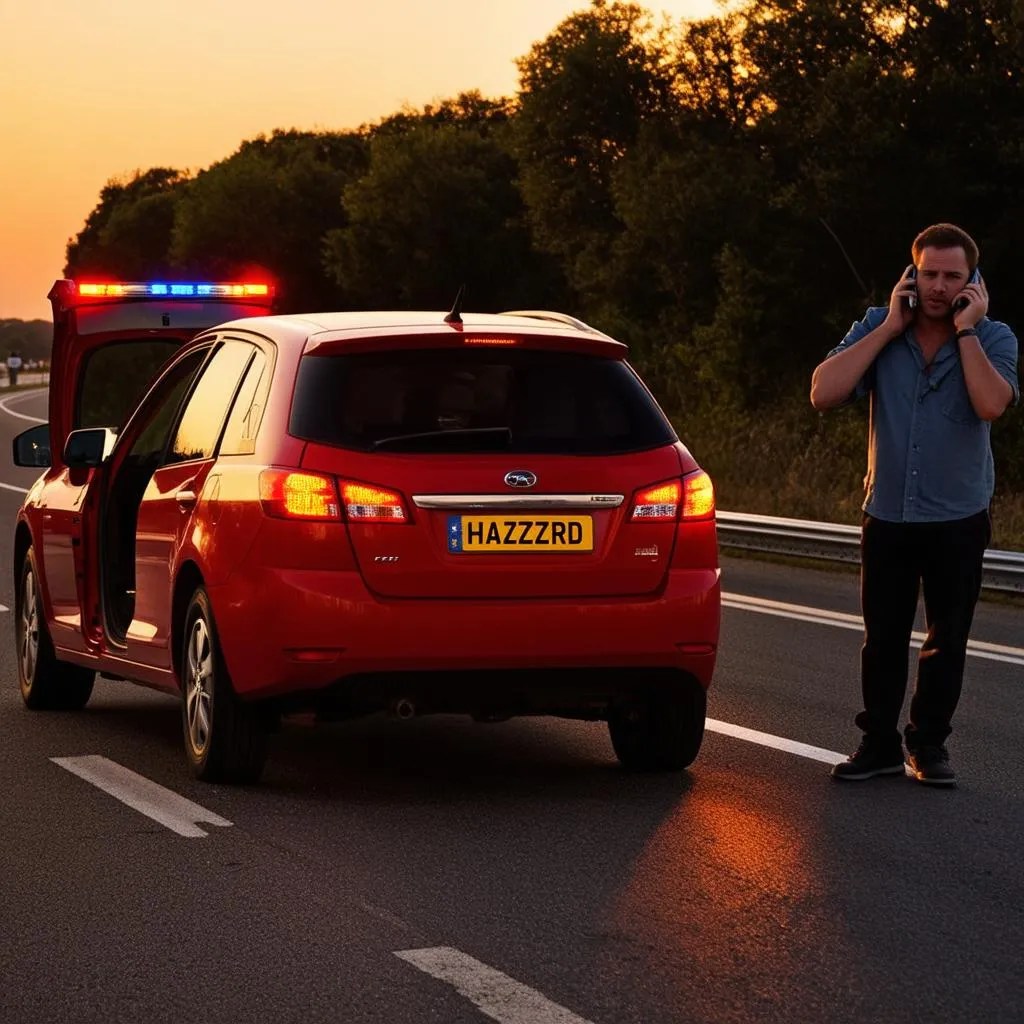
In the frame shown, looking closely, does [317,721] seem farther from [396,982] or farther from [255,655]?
[396,982]

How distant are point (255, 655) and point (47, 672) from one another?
2.93m

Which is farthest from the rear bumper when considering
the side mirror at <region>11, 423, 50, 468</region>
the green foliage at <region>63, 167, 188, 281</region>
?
the green foliage at <region>63, 167, 188, 281</region>

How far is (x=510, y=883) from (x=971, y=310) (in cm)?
274

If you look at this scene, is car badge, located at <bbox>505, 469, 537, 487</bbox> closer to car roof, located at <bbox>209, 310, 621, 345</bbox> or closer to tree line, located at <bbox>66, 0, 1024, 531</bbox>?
car roof, located at <bbox>209, 310, 621, 345</bbox>

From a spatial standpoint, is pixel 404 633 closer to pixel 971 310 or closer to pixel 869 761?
pixel 869 761

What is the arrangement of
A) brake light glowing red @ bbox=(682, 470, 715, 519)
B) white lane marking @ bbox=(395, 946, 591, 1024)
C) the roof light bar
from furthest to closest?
the roof light bar → brake light glowing red @ bbox=(682, 470, 715, 519) → white lane marking @ bbox=(395, 946, 591, 1024)

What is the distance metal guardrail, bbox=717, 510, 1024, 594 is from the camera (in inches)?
593

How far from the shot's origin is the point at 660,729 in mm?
8000

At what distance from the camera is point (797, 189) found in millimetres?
36344

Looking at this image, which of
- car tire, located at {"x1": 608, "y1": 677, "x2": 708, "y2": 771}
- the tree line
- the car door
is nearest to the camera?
car tire, located at {"x1": 608, "y1": 677, "x2": 708, "y2": 771}

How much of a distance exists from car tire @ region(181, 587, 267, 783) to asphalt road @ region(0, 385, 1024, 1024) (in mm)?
137

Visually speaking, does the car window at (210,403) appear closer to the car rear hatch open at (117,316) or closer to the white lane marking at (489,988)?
the car rear hatch open at (117,316)

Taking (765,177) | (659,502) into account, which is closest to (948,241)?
(659,502)

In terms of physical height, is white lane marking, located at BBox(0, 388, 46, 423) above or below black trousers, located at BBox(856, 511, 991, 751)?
below
